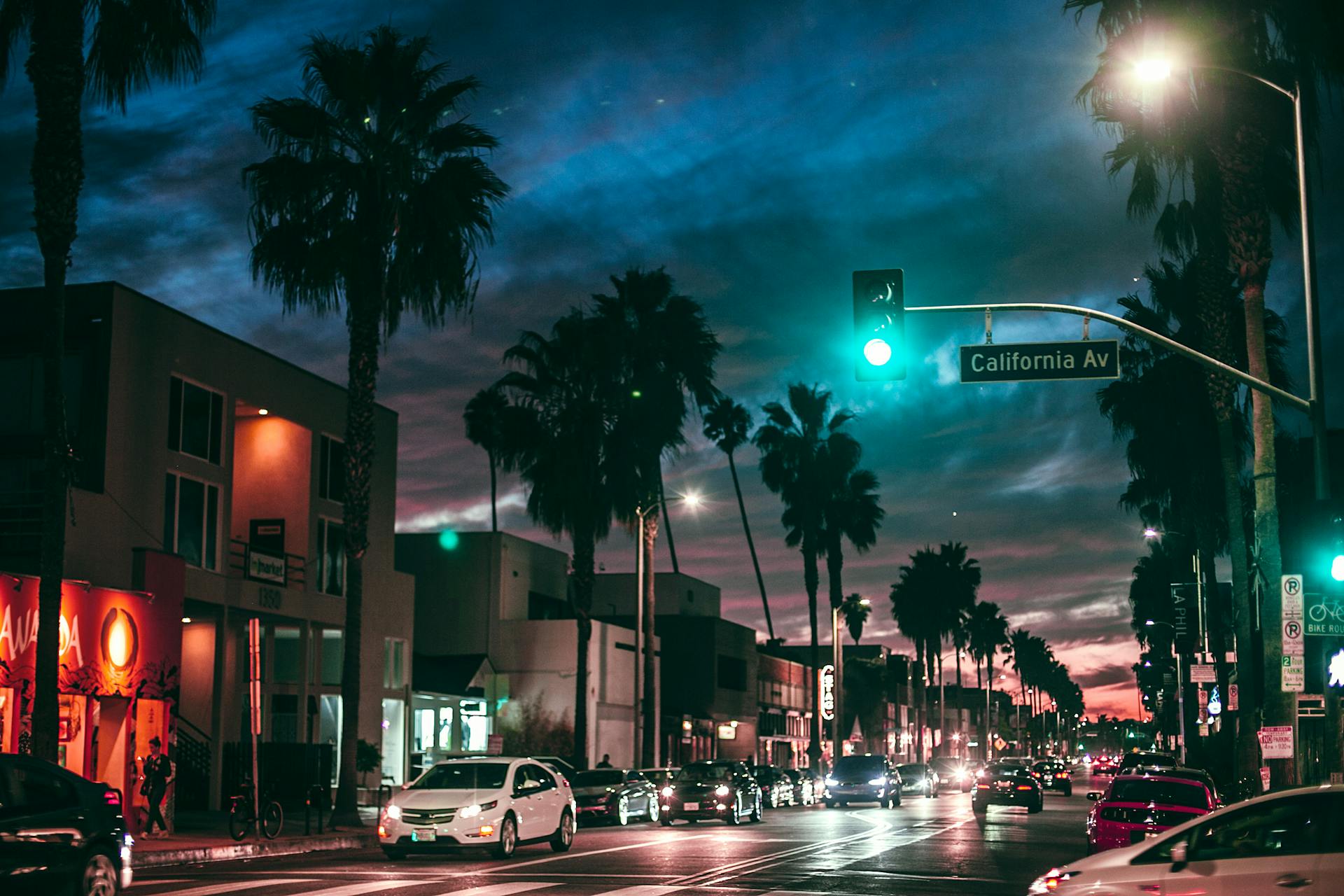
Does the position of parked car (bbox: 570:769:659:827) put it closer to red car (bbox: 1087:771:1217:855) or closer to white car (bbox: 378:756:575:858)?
white car (bbox: 378:756:575:858)

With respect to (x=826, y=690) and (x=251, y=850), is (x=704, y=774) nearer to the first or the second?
(x=251, y=850)

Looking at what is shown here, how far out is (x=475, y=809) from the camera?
21781mm

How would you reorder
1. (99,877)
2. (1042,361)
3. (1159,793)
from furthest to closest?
(1042,361) → (1159,793) → (99,877)

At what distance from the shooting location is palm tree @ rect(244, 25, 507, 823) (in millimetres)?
30281

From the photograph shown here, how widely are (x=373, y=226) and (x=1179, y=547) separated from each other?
46.2 meters

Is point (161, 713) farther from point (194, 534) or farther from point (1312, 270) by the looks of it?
point (1312, 270)

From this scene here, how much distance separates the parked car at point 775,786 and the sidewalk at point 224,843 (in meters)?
16.0

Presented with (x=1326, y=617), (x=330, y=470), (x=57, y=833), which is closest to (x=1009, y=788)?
(x=330, y=470)

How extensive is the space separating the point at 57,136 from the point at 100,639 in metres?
9.38

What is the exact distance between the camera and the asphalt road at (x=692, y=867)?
16.9 metres

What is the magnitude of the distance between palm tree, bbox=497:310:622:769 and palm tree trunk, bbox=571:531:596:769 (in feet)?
0.07

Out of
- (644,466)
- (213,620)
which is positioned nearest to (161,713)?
(213,620)

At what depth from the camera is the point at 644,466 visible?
44.7m

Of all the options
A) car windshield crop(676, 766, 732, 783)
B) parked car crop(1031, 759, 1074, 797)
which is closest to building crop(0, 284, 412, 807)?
car windshield crop(676, 766, 732, 783)
